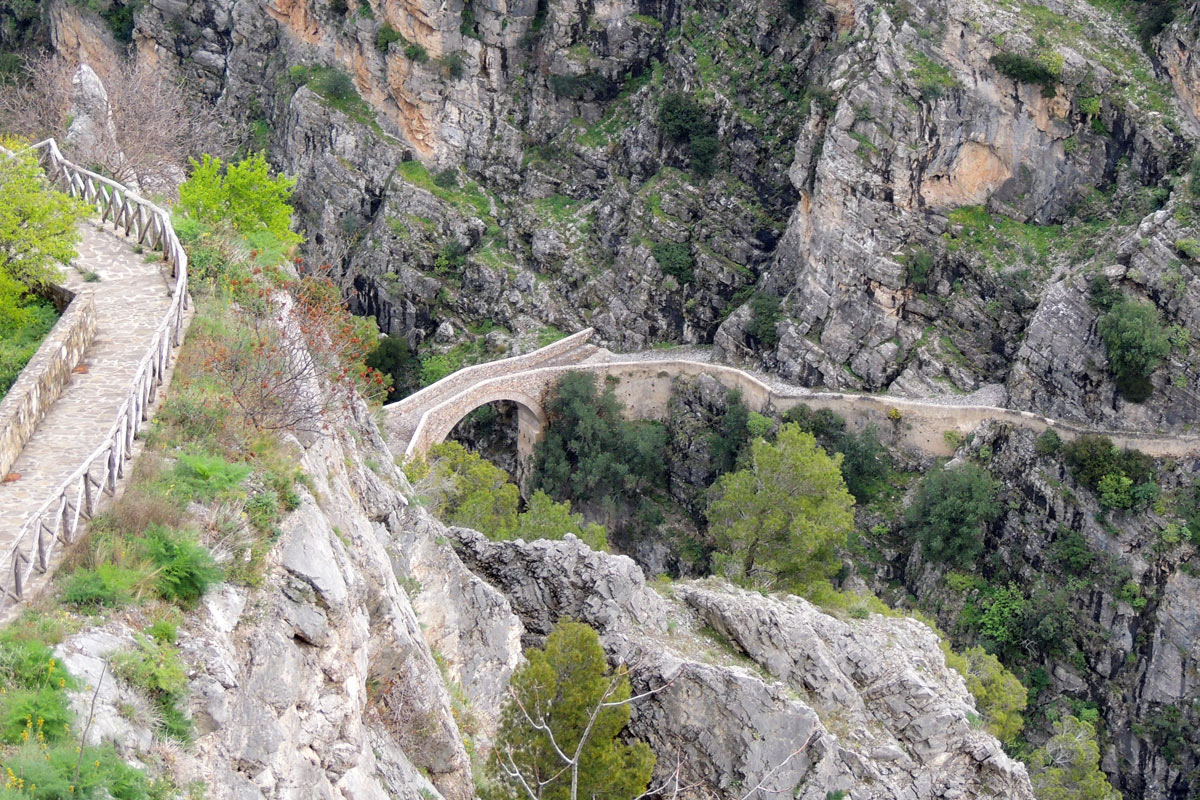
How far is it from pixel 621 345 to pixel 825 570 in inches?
626

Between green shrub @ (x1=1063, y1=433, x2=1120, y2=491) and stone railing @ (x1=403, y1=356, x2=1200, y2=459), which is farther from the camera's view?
stone railing @ (x1=403, y1=356, x2=1200, y2=459)

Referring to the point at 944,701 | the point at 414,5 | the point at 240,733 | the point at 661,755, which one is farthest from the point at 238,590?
the point at 414,5

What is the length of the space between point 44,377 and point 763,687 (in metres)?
11.6

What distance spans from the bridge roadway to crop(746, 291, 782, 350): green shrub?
1298mm

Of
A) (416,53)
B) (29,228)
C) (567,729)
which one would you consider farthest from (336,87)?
(567,729)

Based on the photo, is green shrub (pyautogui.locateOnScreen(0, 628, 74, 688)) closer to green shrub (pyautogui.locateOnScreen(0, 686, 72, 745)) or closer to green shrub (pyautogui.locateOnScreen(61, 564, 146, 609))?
green shrub (pyautogui.locateOnScreen(0, 686, 72, 745))

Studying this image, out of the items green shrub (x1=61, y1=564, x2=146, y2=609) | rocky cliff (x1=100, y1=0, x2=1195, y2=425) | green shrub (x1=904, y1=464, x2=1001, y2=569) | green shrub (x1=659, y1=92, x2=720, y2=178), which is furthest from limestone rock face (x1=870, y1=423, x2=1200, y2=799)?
green shrub (x1=61, y1=564, x2=146, y2=609)

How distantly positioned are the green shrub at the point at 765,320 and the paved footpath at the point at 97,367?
90.6 feet

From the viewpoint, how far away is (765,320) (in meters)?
43.2

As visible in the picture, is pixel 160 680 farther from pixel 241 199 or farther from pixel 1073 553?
pixel 1073 553

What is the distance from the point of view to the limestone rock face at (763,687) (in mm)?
19156

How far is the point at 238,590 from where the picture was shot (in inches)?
441

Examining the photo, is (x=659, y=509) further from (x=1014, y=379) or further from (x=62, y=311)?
(x=62, y=311)

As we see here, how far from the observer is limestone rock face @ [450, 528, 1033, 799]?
62.8 feet
